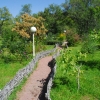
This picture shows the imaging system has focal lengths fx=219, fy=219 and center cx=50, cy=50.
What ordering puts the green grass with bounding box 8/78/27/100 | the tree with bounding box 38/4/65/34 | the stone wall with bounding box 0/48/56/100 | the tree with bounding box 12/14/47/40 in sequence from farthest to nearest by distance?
the tree with bounding box 38/4/65/34, the tree with bounding box 12/14/47/40, the green grass with bounding box 8/78/27/100, the stone wall with bounding box 0/48/56/100

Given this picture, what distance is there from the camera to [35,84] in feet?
49.0

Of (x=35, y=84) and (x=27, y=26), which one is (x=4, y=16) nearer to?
(x=27, y=26)

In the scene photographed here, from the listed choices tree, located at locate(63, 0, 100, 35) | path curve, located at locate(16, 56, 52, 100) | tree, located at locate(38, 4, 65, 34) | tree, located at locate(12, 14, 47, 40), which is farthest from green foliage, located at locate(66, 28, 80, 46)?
path curve, located at locate(16, 56, 52, 100)

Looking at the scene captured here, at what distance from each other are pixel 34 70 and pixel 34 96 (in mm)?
5946

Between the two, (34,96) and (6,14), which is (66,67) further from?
(6,14)

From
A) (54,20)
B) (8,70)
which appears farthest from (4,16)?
(8,70)

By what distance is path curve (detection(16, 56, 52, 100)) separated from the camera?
12.8 m

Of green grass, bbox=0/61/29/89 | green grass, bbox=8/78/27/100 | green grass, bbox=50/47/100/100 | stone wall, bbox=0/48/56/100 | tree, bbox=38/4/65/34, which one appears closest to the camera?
stone wall, bbox=0/48/56/100

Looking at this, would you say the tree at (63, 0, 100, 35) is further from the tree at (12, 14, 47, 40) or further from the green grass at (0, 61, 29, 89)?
the green grass at (0, 61, 29, 89)

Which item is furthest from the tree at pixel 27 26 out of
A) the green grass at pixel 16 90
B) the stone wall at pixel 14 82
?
the green grass at pixel 16 90

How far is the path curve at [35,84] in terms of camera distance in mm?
12805

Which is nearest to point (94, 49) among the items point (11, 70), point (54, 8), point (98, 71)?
point (98, 71)

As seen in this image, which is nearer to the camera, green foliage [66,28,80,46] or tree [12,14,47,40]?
tree [12,14,47,40]

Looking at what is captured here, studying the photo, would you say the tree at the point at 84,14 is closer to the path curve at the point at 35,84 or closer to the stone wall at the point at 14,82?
the path curve at the point at 35,84
